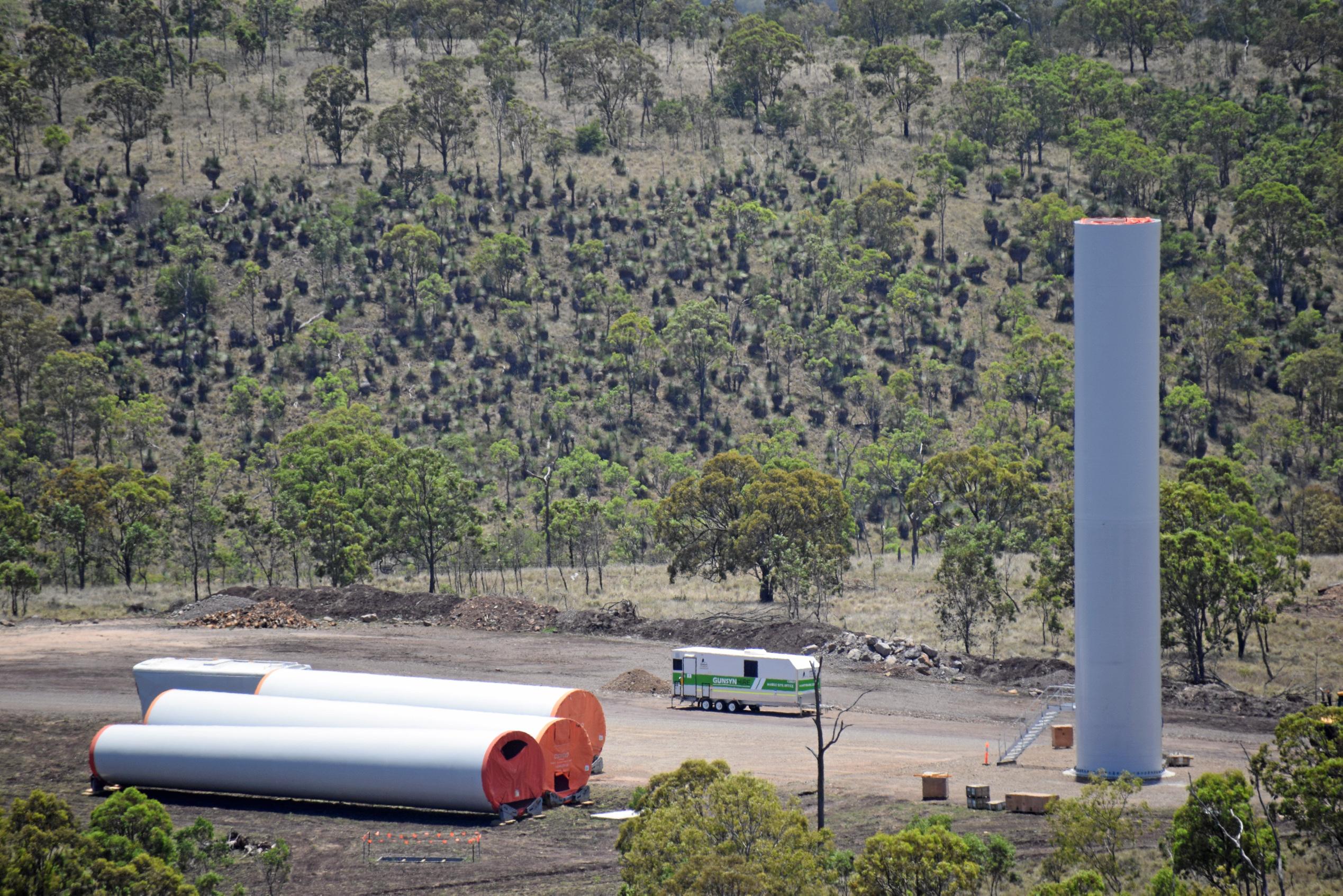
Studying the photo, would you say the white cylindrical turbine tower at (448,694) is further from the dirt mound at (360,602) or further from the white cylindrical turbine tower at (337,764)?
the dirt mound at (360,602)

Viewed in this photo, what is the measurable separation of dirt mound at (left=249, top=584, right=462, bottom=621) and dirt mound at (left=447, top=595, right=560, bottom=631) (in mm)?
968

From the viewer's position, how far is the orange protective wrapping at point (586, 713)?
148 feet

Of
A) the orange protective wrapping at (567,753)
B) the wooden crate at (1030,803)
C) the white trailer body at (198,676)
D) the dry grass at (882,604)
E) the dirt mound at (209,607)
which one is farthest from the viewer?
the dirt mound at (209,607)

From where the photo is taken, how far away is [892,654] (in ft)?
208

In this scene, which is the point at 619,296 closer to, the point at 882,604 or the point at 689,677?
the point at 882,604

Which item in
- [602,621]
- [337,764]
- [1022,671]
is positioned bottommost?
[1022,671]

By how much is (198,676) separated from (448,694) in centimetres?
957

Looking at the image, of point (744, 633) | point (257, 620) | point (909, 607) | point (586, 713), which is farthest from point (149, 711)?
point (909, 607)

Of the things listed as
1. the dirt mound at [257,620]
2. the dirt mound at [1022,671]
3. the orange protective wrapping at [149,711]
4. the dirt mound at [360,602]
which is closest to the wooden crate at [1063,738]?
the dirt mound at [1022,671]

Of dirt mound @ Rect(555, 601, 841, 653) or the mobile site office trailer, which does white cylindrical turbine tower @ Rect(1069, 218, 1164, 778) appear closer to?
the mobile site office trailer

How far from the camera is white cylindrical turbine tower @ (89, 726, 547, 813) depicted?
4128cm

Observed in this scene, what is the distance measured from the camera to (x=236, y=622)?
73.8 meters

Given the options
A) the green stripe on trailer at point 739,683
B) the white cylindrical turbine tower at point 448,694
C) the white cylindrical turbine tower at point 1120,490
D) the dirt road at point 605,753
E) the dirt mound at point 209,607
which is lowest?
the dirt road at point 605,753

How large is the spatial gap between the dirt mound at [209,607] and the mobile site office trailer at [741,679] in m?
29.6
